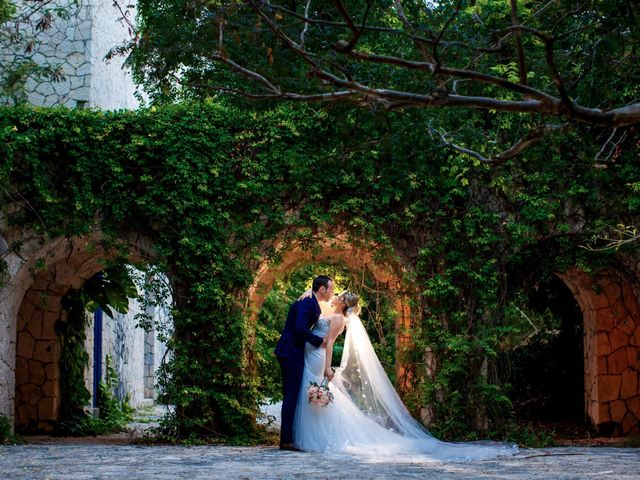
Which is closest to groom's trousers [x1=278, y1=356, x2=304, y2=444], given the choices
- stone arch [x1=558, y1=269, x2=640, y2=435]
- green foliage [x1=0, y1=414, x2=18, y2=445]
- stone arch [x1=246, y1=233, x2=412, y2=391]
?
stone arch [x1=246, y1=233, x2=412, y2=391]

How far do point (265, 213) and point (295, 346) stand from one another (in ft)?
6.35

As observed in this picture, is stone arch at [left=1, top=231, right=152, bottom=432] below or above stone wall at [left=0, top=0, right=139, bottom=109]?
below

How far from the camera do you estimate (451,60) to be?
7.92 metres

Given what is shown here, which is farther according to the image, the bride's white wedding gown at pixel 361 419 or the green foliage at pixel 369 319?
the green foliage at pixel 369 319

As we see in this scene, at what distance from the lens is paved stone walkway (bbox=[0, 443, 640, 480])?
7320 mm

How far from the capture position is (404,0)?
1377cm

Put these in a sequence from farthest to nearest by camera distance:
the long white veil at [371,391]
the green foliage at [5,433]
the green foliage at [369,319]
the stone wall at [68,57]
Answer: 1. the stone wall at [68,57]
2. the green foliage at [369,319]
3. the green foliage at [5,433]
4. the long white veil at [371,391]

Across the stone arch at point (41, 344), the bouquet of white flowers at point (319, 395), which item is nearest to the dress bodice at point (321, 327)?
the bouquet of white flowers at point (319, 395)

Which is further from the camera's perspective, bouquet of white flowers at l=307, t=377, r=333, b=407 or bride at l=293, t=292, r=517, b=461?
bouquet of white flowers at l=307, t=377, r=333, b=407

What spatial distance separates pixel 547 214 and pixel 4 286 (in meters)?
6.13

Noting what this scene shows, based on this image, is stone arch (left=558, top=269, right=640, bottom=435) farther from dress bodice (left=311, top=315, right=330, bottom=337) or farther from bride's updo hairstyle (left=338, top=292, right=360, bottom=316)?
dress bodice (left=311, top=315, right=330, bottom=337)

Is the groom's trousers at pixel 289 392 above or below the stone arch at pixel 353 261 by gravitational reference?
below

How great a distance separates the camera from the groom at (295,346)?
31.8 ft

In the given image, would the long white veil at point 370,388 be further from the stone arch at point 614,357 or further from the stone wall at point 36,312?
the stone arch at point 614,357
